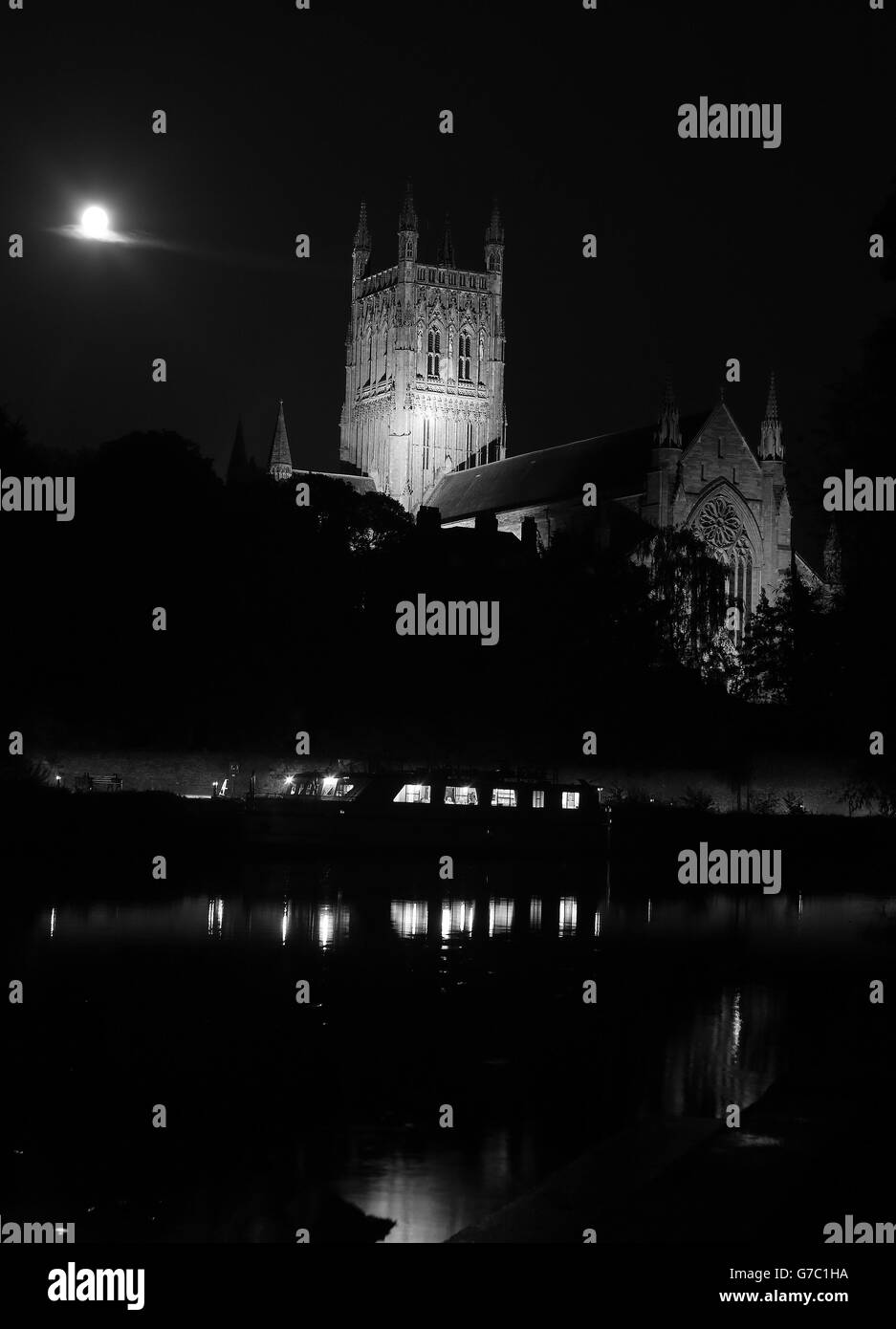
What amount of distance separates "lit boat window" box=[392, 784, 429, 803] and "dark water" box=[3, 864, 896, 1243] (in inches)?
493

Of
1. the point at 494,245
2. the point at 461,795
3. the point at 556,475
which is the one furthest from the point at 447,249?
the point at 461,795

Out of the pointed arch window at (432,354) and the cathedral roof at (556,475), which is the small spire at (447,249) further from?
the cathedral roof at (556,475)

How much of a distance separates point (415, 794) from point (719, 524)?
2536 inches

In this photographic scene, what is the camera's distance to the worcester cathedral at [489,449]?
108750mm

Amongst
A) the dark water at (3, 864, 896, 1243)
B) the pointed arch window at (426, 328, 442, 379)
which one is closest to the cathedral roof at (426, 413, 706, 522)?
the pointed arch window at (426, 328, 442, 379)

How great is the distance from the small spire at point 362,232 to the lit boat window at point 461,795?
119077mm

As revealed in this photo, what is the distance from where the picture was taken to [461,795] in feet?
161

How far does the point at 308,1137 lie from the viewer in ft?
50.6

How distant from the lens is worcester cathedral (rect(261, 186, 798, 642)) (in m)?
109

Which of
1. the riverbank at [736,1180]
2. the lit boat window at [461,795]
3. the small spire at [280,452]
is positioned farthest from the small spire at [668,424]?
the riverbank at [736,1180]

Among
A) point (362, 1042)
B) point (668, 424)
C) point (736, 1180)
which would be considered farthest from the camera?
point (668, 424)

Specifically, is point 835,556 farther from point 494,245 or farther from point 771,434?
point 494,245

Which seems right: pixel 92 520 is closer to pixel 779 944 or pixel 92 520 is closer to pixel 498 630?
pixel 498 630
